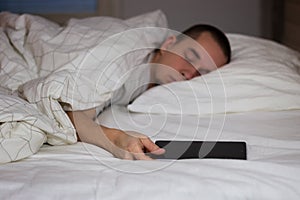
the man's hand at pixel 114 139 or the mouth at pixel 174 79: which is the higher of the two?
the man's hand at pixel 114 139

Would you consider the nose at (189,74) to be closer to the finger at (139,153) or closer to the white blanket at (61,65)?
the white blanket at (61,65)

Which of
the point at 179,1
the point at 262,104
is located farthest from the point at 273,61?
the point at 179,1

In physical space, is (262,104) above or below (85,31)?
below

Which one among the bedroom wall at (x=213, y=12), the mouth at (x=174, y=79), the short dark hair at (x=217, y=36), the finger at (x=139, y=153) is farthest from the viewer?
the bedroom wall at (x=213, y=12)

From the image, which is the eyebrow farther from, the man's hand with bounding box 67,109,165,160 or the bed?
the man's hand with bounding box 67,109,165,160

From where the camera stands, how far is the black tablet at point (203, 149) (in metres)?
0.96

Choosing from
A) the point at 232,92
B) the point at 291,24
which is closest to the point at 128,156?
the point at 232,92

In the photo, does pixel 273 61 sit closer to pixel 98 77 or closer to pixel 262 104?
pixel 262 104

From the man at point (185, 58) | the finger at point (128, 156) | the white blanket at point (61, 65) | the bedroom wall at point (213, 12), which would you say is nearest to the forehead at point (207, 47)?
the man at point (185, 58)

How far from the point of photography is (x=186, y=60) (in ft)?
4.70

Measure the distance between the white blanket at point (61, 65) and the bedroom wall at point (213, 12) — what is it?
0.67 metres

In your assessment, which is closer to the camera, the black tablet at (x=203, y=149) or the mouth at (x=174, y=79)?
the black tablet at (x=203, y=149)

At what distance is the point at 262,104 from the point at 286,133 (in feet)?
0.57

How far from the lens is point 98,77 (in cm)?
128
